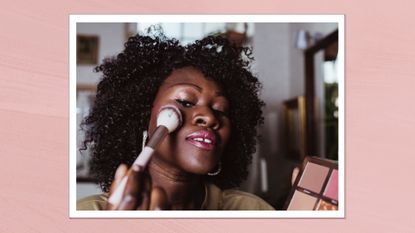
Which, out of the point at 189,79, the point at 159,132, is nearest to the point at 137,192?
the point at 159,132

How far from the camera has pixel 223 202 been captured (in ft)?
3.50

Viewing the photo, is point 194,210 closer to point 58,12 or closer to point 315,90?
point 58,12

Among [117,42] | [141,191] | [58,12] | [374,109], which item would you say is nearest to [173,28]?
[117,42]

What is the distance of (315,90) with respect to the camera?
153cm

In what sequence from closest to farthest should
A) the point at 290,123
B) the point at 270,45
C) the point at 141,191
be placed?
1. the point at 141,191
2. the point at 270,45
3. the point at 290,123

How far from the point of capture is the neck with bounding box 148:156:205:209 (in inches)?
41.4

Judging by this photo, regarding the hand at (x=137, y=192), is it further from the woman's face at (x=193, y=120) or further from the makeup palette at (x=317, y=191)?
the makeup palette at (x=317, y=191)

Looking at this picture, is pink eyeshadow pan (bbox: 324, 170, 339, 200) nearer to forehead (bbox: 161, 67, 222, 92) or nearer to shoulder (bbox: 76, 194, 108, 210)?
forehead (bbox: 161, 67, 222, 92)

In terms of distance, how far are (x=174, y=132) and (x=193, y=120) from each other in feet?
0.16

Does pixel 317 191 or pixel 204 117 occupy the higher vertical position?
pixel 204 117

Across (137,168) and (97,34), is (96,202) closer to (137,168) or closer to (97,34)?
(137,168)

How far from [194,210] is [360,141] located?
390 mm

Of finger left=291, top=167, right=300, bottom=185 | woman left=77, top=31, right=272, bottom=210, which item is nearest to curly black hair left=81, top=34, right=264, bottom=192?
woman left=77, top=31, right=272, bottom=210

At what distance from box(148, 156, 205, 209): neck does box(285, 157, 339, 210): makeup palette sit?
0.20 metres
